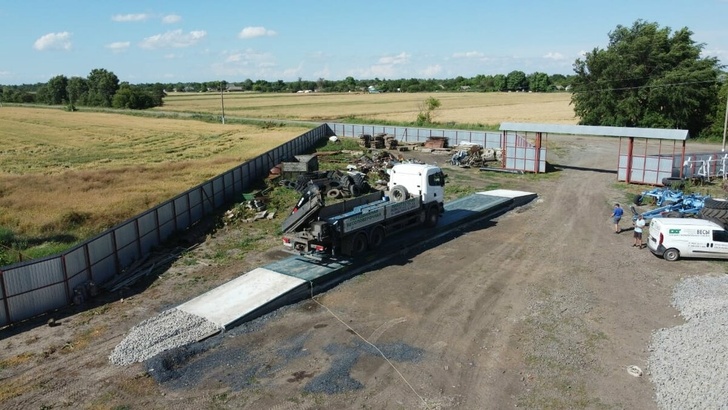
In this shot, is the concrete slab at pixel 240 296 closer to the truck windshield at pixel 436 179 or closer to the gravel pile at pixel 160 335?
the gravel pile at pixel 160 335

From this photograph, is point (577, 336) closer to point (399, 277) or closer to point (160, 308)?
point (399, 277)

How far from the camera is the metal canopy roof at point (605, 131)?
34000mm

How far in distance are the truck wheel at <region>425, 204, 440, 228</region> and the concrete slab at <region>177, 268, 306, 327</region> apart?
8.33 m

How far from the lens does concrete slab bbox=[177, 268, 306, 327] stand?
15523 mm

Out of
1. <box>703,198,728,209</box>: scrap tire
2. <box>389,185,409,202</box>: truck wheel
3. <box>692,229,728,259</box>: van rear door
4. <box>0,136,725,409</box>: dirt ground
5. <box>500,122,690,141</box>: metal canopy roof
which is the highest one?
<box>500,122,690,141</box>: metal canopy roof

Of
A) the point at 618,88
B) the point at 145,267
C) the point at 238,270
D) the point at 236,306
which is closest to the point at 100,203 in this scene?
the point at 145,267

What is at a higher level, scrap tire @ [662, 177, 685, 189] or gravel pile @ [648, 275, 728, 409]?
scrap tire @ [662, 177, 685, 189]

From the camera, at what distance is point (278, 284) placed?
1747 centimetres

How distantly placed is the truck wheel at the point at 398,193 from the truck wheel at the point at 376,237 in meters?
2.66

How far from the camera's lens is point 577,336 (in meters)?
14.5

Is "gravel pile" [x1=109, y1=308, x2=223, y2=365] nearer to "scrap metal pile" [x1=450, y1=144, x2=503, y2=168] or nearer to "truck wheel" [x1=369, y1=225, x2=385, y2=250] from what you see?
"truck wheel" [x1=369, y1=225, x2=385, y2=250]

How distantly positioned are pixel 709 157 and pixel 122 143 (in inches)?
2368

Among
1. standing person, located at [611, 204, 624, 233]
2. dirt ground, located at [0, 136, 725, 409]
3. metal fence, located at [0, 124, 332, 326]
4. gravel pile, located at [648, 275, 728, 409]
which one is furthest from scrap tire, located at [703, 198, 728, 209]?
metal fence, located at [0, 124, 332, 326]

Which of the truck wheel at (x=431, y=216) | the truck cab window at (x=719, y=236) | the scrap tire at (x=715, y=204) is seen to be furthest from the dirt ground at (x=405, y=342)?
the scrap tire at (x=715, y=204)
